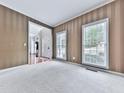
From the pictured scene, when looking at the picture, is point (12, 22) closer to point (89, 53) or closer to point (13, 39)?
point (13, 39)

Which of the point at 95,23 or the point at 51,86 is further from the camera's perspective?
the point at 95,23

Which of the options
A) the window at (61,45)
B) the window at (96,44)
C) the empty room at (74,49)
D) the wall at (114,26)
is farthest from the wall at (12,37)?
the wall at (114,26)

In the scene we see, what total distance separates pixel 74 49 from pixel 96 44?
130cm

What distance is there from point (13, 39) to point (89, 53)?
3.47 m

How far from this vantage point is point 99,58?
3480 millimetres

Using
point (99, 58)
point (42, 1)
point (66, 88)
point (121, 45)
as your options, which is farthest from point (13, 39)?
point (121, 45)

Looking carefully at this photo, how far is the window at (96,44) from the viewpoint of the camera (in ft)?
10.7

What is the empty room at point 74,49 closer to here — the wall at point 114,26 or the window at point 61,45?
the wall at point 114,26

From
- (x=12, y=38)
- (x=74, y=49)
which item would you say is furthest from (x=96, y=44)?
(x=12, y=38)

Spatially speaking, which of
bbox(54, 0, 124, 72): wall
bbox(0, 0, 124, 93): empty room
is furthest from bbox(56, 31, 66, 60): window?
bbox(54, 0, 124, 72): wall

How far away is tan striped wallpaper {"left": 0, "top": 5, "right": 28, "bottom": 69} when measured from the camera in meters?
3.40

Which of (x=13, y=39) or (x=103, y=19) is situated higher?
(x=103, y=19)

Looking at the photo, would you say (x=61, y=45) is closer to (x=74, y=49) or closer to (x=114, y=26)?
(x=74, y=49)

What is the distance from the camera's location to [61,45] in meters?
5.62
